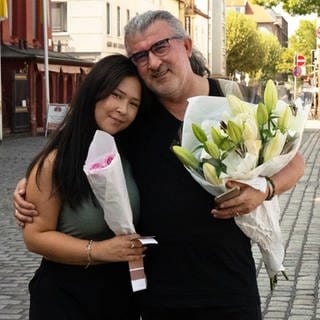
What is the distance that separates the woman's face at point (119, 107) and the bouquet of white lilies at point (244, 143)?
0.62ft

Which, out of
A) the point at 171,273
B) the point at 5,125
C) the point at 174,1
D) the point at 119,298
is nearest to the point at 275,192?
the point at 171,273

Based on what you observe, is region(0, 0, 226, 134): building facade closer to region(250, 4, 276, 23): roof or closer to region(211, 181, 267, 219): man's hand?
region(211, 181, 267, 219): man's hand

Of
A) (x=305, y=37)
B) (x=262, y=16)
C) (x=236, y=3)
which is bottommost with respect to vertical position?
(x=305, y=37)

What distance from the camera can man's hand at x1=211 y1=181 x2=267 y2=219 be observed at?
2.68 meters

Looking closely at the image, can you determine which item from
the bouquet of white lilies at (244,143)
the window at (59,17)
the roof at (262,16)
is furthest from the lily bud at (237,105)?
the roof at (262,16)

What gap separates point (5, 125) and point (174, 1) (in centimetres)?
3178

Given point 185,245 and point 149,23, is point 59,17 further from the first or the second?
point 185,245

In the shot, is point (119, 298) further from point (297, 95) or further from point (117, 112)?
point (297, 95)

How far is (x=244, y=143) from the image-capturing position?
8.79ft

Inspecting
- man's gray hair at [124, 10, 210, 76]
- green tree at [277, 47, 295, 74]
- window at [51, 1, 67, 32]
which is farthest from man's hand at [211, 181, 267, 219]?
green tree at [277, 47, 295, 74]

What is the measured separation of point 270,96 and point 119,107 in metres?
0.49

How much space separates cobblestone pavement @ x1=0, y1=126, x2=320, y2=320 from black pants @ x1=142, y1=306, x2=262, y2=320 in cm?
322

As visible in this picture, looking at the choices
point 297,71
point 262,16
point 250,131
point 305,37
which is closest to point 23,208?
point 250,131

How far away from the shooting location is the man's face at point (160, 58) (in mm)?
2877
